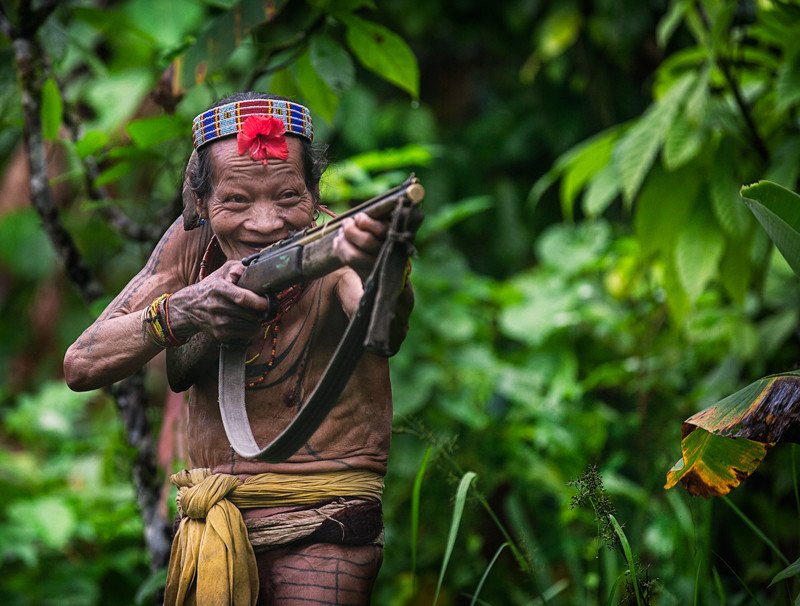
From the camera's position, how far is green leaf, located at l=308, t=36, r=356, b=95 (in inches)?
88.4

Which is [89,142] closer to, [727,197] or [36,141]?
[36,141]

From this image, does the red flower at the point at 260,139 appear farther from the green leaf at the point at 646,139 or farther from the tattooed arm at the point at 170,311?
the green leaf at the point at 646,139

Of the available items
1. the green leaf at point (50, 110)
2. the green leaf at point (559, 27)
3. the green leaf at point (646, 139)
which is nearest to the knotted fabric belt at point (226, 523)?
the green leaf at point (50, 110)

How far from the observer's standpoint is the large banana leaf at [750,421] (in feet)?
5.41

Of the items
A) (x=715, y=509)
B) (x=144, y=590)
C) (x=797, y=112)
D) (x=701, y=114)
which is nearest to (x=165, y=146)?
(x=144, y=590)

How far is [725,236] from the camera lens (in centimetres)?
289

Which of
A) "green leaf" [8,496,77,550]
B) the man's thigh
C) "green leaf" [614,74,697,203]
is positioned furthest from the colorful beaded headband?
"green leaf" [8,496,77,550]

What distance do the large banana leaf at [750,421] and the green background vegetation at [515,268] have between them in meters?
0.17

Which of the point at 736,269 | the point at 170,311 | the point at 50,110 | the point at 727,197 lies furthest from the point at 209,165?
the point at 736,269

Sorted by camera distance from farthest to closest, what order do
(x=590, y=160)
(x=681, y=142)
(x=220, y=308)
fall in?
(x=590, y=160) < (x=681, y=142) < (x=220, y=308)

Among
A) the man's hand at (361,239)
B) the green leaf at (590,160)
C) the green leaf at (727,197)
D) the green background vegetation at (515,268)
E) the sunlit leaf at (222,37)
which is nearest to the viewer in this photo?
the man's hand at (361,239)

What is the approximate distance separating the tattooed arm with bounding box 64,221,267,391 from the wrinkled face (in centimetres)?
6

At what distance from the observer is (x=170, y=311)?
1580 millimetres

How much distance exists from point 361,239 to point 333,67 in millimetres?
949
